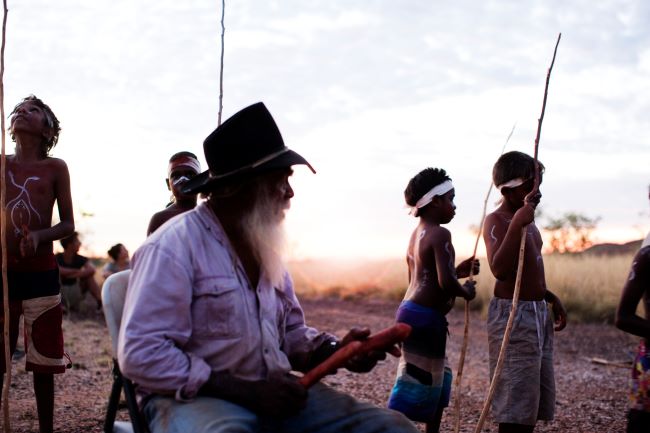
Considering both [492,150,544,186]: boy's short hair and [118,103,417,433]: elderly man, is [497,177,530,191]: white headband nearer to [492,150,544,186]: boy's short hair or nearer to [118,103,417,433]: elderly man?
[492,150,544,186]: boy's short hair

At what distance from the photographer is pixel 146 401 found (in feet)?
8.91

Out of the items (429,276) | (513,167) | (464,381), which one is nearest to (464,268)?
(429,276)

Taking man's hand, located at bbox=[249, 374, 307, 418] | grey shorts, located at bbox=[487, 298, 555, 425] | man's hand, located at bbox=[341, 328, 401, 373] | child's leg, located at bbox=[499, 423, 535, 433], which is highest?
man's hand, located at bbox=[341, 328, 401, 373]

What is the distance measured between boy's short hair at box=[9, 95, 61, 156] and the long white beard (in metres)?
2.24

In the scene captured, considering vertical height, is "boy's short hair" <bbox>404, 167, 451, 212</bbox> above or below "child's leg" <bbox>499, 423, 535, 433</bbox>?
above

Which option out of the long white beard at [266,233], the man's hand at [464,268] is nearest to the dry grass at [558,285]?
the man's hand at [464,268]

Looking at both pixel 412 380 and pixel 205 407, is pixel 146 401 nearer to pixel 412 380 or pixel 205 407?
pixel 205 407

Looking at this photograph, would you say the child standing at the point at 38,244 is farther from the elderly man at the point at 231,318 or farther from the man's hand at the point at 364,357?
the man's hand at the point at 364,357

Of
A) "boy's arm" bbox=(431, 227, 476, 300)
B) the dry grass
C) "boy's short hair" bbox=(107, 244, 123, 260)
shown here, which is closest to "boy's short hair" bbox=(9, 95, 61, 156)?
"boy's arm" bbox=(431, 227, 476, 300)

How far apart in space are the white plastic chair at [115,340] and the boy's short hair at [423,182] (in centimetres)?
234

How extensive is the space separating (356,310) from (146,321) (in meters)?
14.5

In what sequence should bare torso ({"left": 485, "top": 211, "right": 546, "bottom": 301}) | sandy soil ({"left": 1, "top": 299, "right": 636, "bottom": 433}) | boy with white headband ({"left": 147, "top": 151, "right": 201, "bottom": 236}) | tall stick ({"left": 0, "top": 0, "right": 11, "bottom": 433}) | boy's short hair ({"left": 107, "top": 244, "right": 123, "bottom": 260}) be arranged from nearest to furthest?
tall stick ({"left": 0, "top": 0, "right": 11, "bottom": 433}) → bare torso ({"left": 485, "top": 211, "right": 546, "bottom": 301}) → boy with white headband ({"left": 147, "top": 151, "right": 201, "bottom": 236}) → sandy soil ({"left": 1, "top": 299, "right": 636, "bottom": 433}) → boy's short hair ({"left": 107, "top": 244, "right": 123, "bottom": 260})

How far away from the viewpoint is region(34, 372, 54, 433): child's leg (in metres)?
4.42

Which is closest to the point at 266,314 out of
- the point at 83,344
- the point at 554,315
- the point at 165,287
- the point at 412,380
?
the point at 165,287
